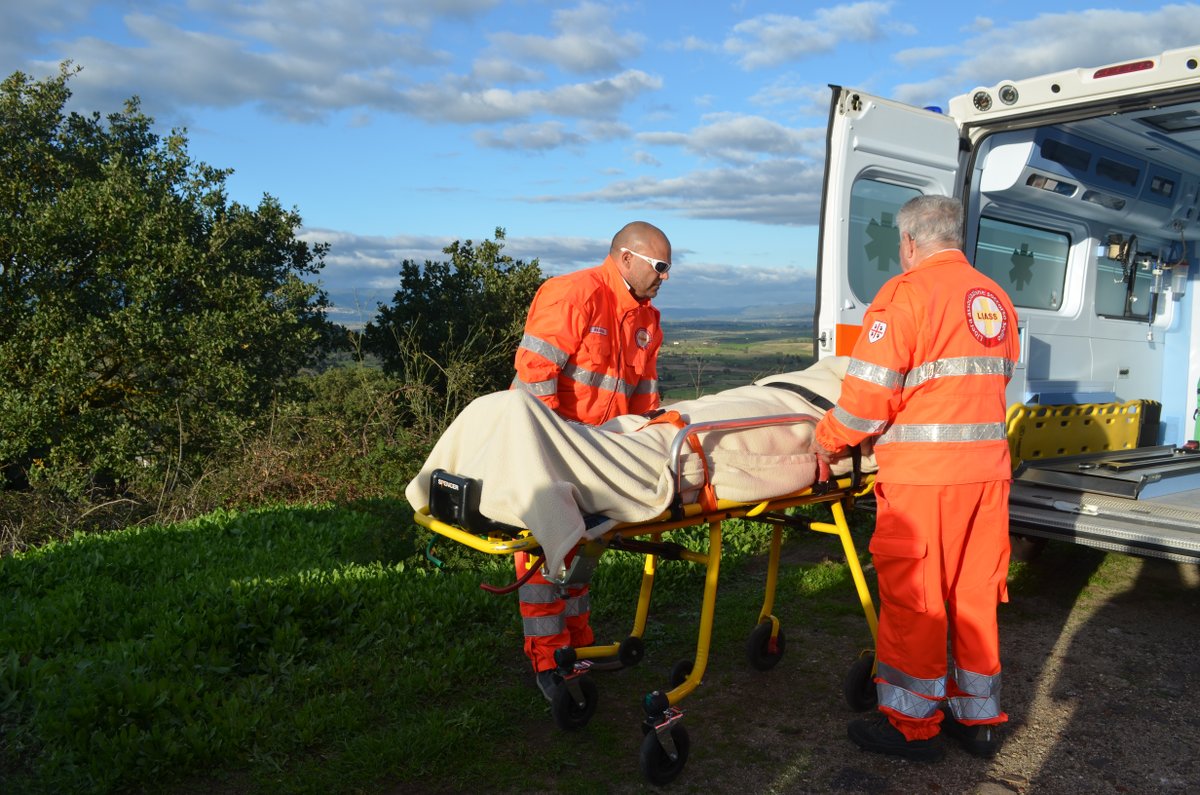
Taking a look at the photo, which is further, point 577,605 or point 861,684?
point 577,605

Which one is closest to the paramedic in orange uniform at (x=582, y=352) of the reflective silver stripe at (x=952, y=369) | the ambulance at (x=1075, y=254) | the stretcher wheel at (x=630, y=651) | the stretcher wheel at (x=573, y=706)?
the stretcher wheel at (x=573, y=706)

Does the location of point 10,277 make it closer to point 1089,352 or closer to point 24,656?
point 24,656

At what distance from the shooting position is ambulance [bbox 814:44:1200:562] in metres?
4.71

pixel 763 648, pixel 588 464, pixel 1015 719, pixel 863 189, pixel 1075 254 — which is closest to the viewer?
pixel 588 464

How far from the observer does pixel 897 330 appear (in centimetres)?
325

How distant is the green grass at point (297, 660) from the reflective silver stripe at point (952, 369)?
1.76 m

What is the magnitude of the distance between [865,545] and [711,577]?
10.6ft

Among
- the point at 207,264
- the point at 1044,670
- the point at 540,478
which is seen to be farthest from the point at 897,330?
the point at 207,264

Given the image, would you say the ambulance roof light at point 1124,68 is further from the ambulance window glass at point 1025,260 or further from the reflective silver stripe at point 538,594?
the reflective silver stripe at point 538,594

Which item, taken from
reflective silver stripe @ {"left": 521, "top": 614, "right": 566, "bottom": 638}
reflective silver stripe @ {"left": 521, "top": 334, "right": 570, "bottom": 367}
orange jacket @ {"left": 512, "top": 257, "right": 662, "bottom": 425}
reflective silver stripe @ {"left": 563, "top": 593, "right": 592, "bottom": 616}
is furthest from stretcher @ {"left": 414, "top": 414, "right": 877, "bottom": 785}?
reflective silver stripe @ {"left": 521, "top": 334, "right": 570, "bottom": 367}

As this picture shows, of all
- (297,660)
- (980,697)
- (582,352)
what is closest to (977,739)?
(980,697)

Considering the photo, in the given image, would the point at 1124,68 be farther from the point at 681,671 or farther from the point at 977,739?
the point at 681,671

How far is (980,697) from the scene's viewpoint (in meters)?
3.36

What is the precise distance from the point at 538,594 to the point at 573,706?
17.9 inches
